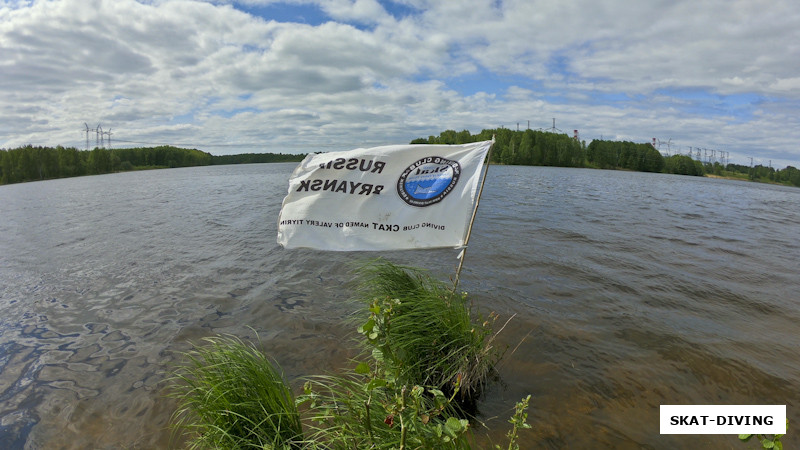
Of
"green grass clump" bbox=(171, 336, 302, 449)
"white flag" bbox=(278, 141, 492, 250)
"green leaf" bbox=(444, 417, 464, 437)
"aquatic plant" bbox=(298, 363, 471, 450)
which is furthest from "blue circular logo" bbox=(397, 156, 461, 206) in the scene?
Answer: "green leaf" bbox=(444, 417, 464, 437)

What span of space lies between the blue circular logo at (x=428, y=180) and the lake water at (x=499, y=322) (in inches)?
111

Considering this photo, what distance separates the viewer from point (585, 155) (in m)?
144

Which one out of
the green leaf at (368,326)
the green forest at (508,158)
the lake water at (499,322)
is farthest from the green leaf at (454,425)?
the green forest at (508,158)

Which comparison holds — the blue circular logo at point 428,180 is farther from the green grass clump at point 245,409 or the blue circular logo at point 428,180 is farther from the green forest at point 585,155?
the green forest at point 585,155

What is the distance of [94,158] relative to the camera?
119 metres

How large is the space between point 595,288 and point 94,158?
150690 mm

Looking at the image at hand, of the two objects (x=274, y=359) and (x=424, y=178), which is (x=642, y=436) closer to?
(x=424, y=178)

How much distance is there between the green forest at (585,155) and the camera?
133500 mm

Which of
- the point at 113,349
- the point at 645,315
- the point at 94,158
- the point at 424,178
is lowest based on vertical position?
the point at 113,349

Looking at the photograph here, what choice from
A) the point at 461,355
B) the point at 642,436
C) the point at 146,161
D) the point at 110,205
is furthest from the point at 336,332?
the point at 146,161

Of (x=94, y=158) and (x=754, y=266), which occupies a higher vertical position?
(x=94, y=158)

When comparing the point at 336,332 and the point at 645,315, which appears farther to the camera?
the point at 645,315

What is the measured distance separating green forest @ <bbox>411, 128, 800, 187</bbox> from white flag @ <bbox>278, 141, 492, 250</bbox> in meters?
122

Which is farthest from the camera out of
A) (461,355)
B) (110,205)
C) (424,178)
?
(110,205)
